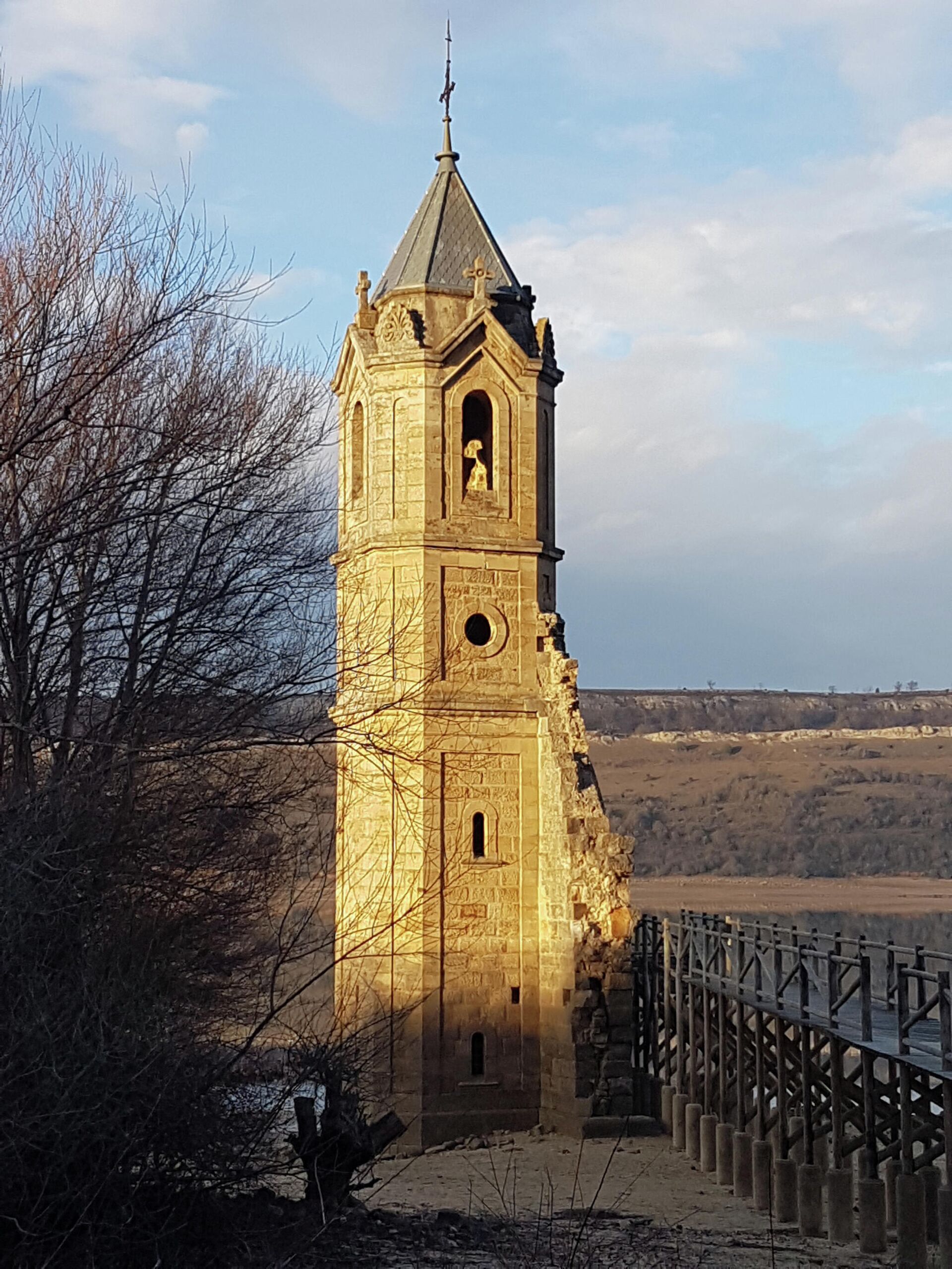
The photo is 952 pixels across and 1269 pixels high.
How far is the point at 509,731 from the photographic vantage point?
24875mm

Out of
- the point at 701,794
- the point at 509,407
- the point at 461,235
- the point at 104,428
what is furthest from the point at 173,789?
the point at 701,794

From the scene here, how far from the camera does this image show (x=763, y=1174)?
19.3m

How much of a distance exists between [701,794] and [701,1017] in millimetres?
70343

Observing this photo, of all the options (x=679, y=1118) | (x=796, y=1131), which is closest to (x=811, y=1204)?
(x=796, y=1131)

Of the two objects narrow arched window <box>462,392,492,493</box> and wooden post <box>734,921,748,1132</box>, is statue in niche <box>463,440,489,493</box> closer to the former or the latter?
narrow arched window <box>462,392,492,493</box>

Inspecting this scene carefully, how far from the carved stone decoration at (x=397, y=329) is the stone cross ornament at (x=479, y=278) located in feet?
3.41

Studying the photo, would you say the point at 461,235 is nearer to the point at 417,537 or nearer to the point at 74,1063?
the point at 417,537

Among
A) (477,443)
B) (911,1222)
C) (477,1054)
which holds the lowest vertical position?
(911,1222)

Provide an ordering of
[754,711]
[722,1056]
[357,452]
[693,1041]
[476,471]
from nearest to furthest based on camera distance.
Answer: [722,1056]
[693,1041]
[476,471]
[357,452]
[754,711]

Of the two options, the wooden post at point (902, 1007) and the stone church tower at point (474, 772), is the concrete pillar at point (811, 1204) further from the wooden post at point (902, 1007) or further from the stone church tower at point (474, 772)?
the stone church tower at point (474, 772)

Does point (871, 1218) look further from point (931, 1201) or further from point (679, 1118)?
point (679, 1118)

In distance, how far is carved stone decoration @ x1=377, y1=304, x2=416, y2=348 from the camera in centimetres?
2517

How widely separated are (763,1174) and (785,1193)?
32.3 inches

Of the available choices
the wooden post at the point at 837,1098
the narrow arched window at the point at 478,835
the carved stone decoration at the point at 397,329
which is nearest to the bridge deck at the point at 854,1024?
the wooden post at the point at 837,1098
